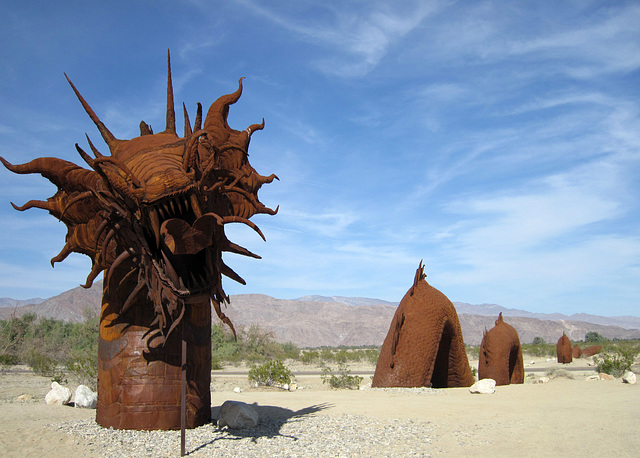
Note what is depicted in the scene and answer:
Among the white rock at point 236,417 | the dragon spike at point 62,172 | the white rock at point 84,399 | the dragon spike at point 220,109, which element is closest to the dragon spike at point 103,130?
the dragon spike at point 62,172

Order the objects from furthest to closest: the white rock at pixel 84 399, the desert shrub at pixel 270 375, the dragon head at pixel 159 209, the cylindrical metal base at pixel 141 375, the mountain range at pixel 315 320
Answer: the mountain range at pixel 315 320 → the desert shrub at pixel 270 375 → the white rock at pixel 84 399 → the cylindrical metal base at pixel 141 375 → the dragon head at pixel 159 209

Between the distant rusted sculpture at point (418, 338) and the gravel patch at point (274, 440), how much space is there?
392cm

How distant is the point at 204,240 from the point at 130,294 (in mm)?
1466

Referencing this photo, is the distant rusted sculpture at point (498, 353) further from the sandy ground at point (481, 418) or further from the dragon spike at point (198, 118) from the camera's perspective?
the dragon spike at point (198, 118)

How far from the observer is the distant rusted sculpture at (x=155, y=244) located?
219 inches

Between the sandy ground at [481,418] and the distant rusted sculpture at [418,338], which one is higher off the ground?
A: the distant rusted sculpture at [418,338]

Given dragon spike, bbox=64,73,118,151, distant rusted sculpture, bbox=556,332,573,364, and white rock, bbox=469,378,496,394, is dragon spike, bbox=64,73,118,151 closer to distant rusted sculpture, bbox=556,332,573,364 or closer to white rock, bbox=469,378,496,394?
white rock, bbox=469,378,496,394

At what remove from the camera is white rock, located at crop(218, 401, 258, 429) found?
6945 mm

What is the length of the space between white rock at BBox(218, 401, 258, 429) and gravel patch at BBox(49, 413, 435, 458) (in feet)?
0.30

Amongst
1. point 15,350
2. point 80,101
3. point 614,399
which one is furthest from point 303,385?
point 15,350

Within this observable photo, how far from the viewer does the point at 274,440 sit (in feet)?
20.9

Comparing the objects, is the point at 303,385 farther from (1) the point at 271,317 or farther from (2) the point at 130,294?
(1) the point at 271,317

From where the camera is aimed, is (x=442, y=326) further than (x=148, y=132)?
Yes

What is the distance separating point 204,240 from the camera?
5.57 metres
